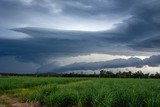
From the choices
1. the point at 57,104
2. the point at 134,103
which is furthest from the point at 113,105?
the point at 57,104

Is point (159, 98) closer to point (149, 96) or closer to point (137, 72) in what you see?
point (149, 96)

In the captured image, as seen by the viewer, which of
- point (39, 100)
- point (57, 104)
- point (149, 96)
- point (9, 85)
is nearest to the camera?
point (149, 96)

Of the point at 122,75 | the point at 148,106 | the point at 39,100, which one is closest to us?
the point at 148,106

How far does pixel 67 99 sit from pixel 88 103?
1311mm

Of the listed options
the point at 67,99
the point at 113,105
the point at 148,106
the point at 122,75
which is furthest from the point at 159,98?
the point at 122,75

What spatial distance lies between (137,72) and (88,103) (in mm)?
100358

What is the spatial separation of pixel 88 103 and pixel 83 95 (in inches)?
20.2

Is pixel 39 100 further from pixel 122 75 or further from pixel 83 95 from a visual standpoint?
pixel 122 75

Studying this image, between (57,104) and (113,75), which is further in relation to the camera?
(113,75)

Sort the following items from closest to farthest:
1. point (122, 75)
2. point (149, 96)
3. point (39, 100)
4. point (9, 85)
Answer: point (149, 96) < point (39, 100) < point (9, 85) < point (122, 75)

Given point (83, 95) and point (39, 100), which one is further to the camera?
point (39, 100)

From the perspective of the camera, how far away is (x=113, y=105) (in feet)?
48.0

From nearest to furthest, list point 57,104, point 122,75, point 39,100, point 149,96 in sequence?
point 149,96
point 57,104
point 39,100
point 122,75

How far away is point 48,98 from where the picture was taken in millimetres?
17266
